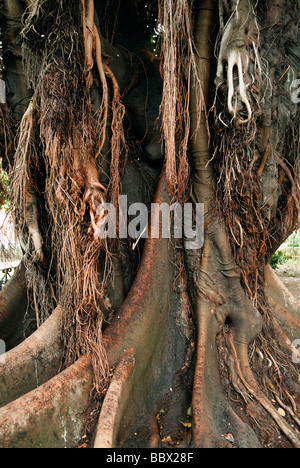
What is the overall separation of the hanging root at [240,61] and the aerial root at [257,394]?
1.74 metres

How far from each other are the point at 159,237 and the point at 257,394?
139cm

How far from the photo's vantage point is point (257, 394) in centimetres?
265

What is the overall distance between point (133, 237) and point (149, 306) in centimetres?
67

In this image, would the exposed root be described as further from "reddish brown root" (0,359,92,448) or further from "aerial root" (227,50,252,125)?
"aerial root" (227,50,252,125)

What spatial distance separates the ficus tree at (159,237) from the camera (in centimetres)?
247

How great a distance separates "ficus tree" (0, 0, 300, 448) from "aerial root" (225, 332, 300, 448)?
0.05 ft

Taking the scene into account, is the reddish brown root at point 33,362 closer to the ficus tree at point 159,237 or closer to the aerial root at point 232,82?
the ficus tree at point 159,237

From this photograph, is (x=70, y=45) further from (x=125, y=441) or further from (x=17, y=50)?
(x=125, y=441)

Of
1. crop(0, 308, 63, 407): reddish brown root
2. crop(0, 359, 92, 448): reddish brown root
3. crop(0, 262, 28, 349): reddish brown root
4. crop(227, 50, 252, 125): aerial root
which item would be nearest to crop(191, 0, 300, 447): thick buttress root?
crop(227, 50, 252, 125): aerial root

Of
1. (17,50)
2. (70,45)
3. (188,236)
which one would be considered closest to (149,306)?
(188,236)

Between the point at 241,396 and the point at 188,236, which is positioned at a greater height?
the point at 188,236

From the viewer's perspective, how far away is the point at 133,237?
10.7 ft

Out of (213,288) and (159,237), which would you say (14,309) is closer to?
(159,237)

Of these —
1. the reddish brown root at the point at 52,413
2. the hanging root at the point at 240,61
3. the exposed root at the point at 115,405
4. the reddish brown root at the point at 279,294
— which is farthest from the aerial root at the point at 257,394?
the hanging root at the point at 240,61
